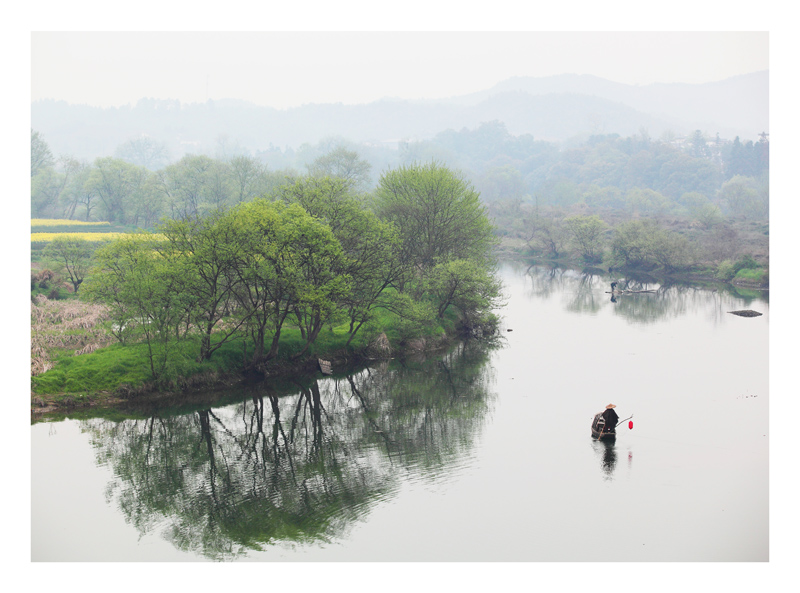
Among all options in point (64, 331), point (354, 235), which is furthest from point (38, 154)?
point (354, 235)

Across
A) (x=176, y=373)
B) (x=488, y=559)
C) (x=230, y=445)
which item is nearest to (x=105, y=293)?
(x=176, y=373)

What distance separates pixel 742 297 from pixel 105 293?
6215cm

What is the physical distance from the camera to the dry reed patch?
33.8 meters

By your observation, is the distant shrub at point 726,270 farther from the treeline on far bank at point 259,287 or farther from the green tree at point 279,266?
the green tree at point 279,266

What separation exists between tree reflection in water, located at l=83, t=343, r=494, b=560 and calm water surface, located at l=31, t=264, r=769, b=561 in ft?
0.31

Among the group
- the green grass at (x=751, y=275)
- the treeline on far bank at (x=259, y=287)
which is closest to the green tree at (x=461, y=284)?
the treeline on far bank at (x=259, y=287)

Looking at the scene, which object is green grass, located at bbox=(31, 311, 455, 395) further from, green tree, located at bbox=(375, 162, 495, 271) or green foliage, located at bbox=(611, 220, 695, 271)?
green foliage, located at bbox=(611, 220, 695, 271)

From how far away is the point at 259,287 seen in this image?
39969 millimetres

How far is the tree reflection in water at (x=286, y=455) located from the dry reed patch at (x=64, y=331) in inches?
247

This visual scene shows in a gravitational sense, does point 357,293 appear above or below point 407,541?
above

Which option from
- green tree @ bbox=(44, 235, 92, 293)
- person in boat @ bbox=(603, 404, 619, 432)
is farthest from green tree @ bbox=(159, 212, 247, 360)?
green tree @ bbox=(44, 235, 92, 293)

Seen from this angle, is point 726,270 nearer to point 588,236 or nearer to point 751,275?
point 751,275

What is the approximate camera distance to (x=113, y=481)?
25.0 metres
